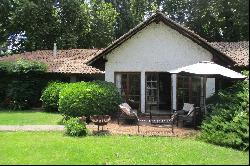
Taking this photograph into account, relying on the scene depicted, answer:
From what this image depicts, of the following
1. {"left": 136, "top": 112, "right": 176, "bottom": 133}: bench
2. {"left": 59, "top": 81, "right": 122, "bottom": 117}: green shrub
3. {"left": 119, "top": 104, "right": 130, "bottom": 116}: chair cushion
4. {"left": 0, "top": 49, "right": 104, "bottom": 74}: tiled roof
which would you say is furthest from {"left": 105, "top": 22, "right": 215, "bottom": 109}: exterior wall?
{"left": 0, "top": 49, "right": 104, "bottom": 74}: tiled roof

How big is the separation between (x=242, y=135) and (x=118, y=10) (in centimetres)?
3903

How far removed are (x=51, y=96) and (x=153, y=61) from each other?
7295mm

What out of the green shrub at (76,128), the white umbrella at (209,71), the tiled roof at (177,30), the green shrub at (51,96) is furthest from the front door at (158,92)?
the green shrub at (76,128)

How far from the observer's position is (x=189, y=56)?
21.7 meters

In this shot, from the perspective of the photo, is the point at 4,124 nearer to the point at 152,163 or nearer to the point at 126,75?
the point at 126,75

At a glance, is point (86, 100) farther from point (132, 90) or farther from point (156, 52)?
point (156, 52)

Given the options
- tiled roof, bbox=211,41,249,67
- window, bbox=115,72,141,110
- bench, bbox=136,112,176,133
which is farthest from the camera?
window, bbox=115,72,141,110

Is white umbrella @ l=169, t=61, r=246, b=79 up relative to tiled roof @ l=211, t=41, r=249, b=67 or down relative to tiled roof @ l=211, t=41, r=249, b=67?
down

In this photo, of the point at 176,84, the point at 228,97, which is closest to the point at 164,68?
the point at 176,84

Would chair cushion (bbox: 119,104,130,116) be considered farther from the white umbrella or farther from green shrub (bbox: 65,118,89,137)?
the white umbrella

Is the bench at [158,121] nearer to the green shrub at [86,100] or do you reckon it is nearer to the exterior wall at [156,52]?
the exterior wall at [156,52]

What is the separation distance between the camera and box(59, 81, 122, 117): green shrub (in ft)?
61.9

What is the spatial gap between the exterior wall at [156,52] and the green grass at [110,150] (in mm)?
7368

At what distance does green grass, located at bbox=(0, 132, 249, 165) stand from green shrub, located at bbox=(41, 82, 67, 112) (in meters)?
9.57
